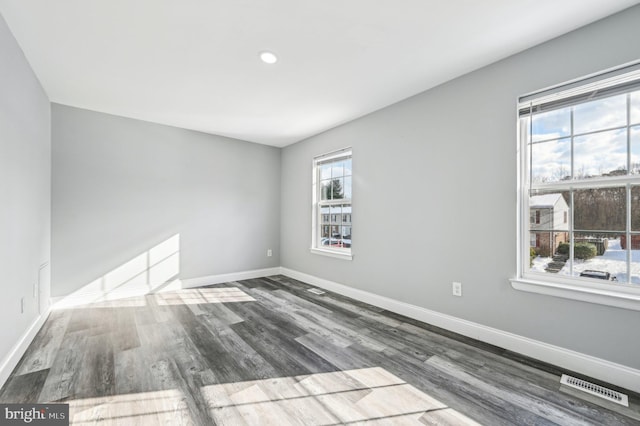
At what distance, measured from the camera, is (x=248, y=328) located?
2.73 m

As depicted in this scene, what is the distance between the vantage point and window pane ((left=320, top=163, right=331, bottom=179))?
4332 mm

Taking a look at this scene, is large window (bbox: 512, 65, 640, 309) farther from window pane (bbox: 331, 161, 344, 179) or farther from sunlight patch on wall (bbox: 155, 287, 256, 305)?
sunlight patch on wall (bbox: 155, 287, 256, 305)

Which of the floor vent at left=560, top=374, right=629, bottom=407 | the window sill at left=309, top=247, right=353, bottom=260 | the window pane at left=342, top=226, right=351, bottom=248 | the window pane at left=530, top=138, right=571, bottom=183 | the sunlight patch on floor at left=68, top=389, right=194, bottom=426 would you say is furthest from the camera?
the window pane at left=342, top=226, right=351, bottom=248

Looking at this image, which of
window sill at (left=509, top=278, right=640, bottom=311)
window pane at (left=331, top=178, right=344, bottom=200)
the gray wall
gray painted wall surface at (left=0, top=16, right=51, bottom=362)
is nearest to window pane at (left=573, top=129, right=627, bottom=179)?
the gray wall

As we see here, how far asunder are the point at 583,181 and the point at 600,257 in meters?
0.55

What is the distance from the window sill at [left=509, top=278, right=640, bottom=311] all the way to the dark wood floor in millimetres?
539

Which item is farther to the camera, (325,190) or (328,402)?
(325,190)

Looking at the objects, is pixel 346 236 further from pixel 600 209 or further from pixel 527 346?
pixel 600 209

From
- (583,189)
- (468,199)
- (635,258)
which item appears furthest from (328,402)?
(583,189)

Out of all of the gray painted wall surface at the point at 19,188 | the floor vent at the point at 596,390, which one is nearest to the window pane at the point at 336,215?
the floor vent at the point at 596,390

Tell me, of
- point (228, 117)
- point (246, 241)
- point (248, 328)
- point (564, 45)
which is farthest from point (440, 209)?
point (246, 241)

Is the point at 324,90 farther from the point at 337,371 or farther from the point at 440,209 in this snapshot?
the point at 337,371

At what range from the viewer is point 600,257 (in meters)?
1.93

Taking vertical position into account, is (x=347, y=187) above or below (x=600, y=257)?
above
